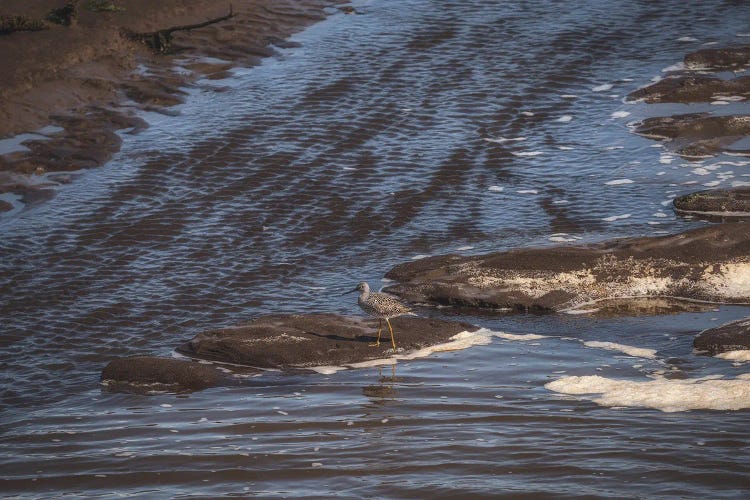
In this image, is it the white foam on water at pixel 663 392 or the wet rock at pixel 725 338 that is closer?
the white foam on water at pixel 663 392

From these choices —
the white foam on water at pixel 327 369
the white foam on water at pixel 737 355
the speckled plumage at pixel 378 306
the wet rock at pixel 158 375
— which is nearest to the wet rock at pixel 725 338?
the white foam on water at pixel 737 355

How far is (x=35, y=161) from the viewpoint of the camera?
15141 mm

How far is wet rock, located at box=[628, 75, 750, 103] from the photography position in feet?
59.4

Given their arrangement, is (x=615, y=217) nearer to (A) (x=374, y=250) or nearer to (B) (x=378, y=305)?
(A) (x=374, y=250)

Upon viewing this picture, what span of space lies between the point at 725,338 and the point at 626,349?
850 millimetres

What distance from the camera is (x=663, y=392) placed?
30.2 feet

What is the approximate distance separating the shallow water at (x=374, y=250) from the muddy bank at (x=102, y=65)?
0.51 metres

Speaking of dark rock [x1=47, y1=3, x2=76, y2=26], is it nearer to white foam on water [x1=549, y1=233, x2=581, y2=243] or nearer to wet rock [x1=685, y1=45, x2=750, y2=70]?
white foam on water [x1=549, y1=233, x2=581, y2=243]

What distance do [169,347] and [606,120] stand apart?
910cm

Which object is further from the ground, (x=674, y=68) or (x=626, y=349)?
(x=674, y=68)

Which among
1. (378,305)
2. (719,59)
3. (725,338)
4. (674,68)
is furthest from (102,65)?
(725,338)

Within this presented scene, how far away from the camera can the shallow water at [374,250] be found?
8.20m

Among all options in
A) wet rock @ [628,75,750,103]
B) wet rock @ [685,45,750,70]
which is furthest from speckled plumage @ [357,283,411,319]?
wet rock @ [685,45,750,70]

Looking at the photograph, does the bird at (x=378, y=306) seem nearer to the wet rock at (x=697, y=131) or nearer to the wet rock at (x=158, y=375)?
the wet rock at (x=158, y=375)
